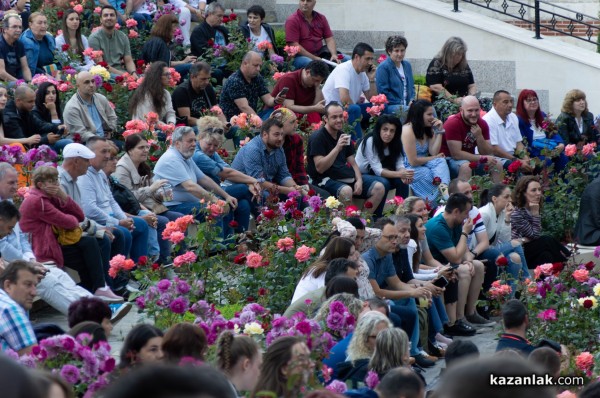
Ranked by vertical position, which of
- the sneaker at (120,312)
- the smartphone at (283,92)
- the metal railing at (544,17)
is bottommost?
the sneaker at (120,312)

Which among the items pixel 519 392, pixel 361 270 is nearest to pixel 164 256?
pixel 361 270

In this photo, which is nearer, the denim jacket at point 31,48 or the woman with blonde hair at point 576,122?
the denim jacket at point 31,48

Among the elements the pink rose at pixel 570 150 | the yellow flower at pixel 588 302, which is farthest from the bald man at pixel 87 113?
the yellow flower at pixel 588 302

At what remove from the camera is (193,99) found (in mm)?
11797

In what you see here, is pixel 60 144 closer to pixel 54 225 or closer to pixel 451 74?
pixel 54 225

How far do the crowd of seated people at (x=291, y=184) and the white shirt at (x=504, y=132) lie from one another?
2 cm

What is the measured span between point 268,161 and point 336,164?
74 centimetres

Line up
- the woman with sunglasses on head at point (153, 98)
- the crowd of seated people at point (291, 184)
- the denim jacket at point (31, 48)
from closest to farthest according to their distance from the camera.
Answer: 1. the crowd of seated people at point (291, 184)
2. the woman with sunglasses on head at point (153, 98)
3. the denim jacket at point (31, 48)

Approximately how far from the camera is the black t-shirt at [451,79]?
1316 centimetres

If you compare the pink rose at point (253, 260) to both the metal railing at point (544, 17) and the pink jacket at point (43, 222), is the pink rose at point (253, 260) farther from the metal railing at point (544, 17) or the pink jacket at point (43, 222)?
the metal railing at point (544, 17)

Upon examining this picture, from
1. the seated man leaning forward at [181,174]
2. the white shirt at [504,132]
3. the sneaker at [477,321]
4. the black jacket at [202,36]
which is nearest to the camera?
the sneaker at [477,321]

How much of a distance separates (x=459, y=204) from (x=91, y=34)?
18.1 ft

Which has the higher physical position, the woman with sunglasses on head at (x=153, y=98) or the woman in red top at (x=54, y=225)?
the woman with sunglasses on head at (x=153, y=98)

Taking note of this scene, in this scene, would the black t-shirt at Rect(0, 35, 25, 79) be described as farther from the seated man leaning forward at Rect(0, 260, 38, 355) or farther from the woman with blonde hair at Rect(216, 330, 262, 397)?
the woman with blonde hair at Rect(216, 330, 262, 397)
